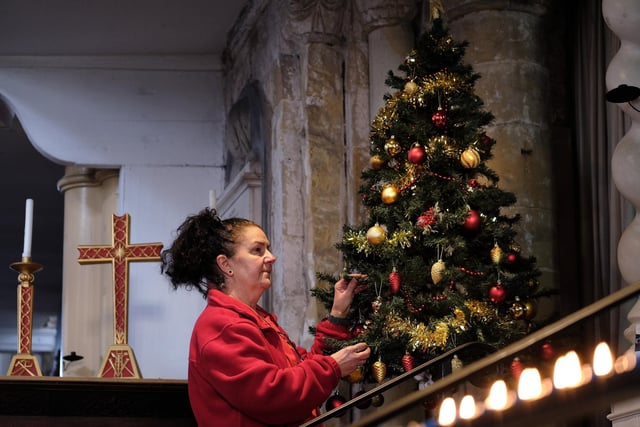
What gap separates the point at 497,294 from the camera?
173 inches

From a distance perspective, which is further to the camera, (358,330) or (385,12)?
(385,12)

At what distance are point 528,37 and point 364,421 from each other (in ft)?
14.2

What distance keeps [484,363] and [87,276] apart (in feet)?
22.8

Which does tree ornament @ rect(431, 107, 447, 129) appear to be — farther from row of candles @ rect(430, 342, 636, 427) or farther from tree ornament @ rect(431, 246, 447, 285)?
row of candles @ rect(430, 342, 636, 427)

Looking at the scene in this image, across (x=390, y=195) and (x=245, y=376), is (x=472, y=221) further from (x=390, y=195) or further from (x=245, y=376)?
(x=245, y=376)

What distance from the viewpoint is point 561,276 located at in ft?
20.1

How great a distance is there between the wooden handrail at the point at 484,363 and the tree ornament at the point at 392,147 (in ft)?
7.76

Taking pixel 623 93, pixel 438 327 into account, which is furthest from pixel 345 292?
pixel 623 93

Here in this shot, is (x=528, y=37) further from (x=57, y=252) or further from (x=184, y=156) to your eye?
(x=57, y=252)

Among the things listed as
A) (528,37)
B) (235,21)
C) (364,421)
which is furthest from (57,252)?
(364,421)

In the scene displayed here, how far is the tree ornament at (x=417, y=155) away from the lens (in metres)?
4.62

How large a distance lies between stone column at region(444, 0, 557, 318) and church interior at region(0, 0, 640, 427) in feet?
0.04

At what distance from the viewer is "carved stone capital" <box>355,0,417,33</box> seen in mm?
6785

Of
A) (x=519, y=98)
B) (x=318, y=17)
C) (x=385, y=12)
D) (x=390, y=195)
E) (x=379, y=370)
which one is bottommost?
(x=379, y=370)
